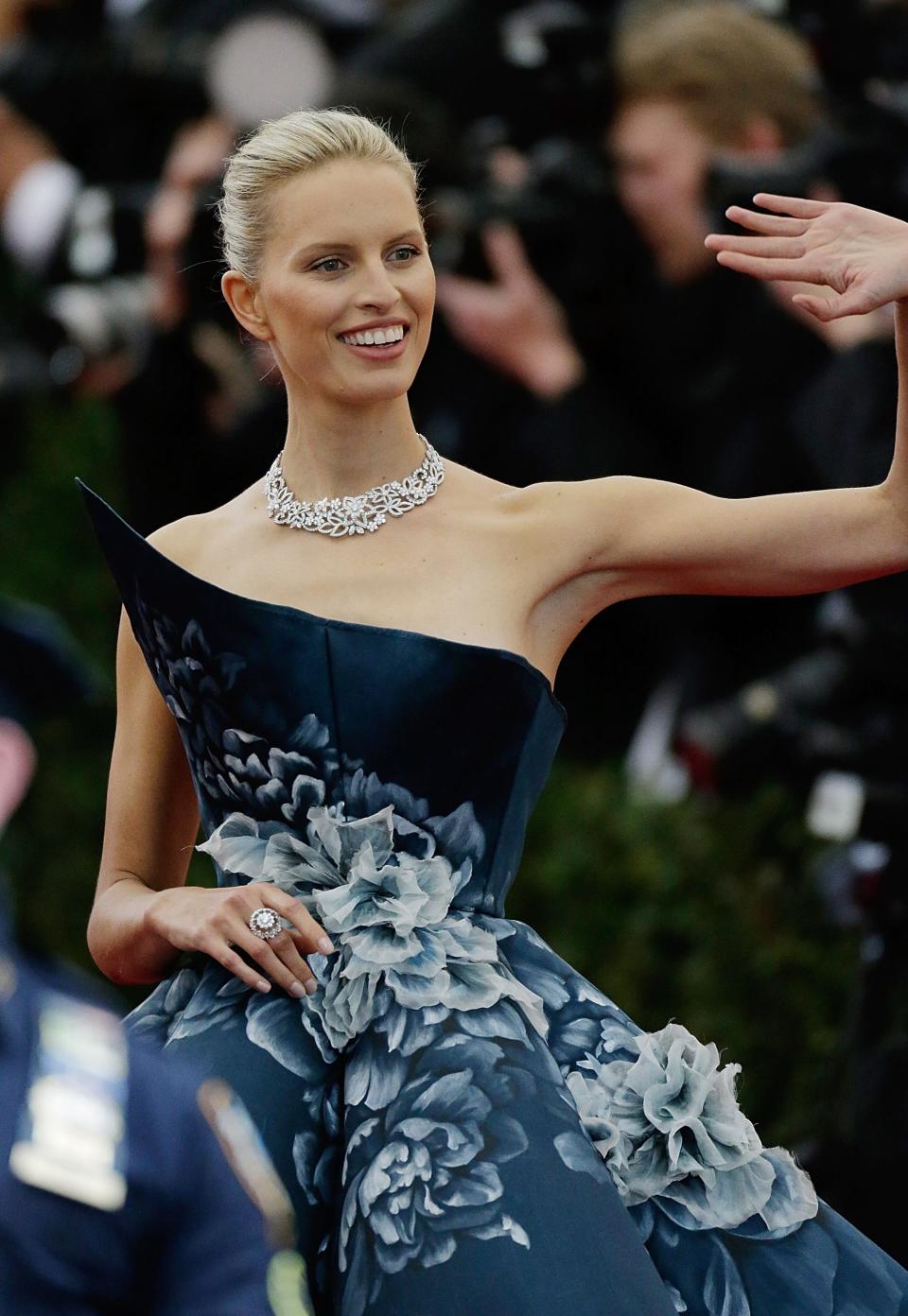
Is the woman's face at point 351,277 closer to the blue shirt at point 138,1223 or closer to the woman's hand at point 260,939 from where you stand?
the woman's hand at point 260,939

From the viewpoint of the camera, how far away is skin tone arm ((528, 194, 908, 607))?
3312 mm

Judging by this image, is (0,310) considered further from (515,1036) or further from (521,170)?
(515,1036)

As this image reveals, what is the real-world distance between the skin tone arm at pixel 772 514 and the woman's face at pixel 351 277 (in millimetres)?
288

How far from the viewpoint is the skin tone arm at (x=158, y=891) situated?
3219 millimetres

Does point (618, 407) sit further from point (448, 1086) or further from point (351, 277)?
point (448, 1086)

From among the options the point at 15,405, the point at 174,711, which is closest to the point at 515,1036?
the point at 174,711

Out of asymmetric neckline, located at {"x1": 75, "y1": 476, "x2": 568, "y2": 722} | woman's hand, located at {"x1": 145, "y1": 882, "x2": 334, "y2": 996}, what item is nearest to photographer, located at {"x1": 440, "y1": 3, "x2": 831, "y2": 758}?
asymmetric neckline, located at {"x1": 75, "y1": 476, "x2": 568, "y2": 722}

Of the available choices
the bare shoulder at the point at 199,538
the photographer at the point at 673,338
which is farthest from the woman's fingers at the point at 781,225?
the photographer at the point at 673,338

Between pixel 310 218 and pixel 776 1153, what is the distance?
53.9 inches

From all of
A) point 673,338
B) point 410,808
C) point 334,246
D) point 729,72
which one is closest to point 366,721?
point 410,808

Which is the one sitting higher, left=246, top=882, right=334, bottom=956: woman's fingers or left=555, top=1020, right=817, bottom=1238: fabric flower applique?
left=246, top=882, right=334, bottom=956: woman's fingers

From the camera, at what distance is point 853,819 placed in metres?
5.50

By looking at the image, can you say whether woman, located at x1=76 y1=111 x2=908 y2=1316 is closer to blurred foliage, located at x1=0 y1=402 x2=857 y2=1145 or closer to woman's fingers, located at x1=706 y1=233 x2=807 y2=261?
woman's fingers, located at x1=706 y1=233 x2=807 y2=261

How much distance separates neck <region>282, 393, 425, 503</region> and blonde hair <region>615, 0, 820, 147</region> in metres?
2.85
